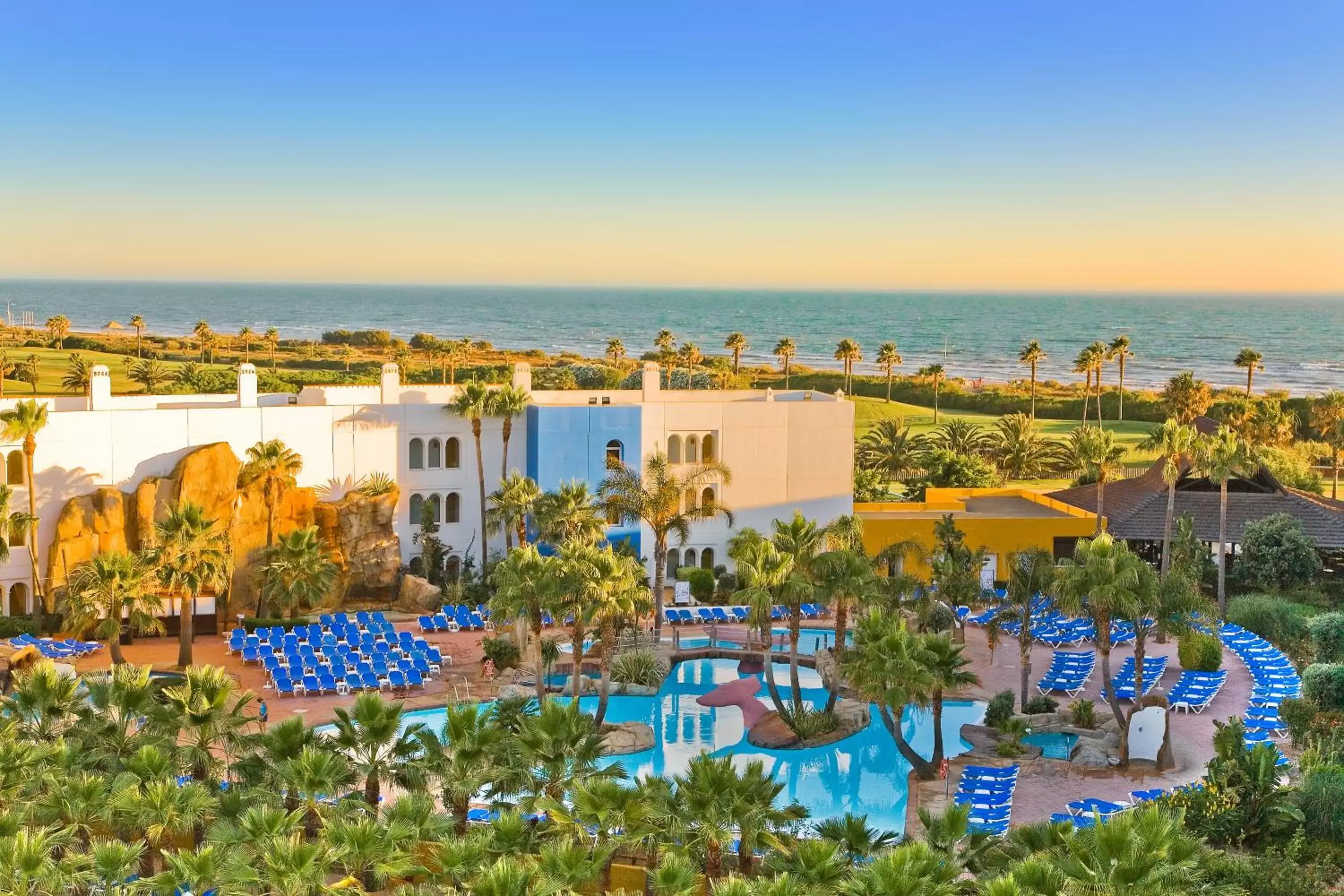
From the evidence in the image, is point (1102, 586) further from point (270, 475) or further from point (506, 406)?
point (270, 475)

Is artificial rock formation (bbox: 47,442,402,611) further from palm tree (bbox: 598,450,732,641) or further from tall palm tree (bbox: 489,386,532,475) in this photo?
palm tree (bbox: 598,450,732,641)

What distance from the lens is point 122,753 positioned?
17828mm

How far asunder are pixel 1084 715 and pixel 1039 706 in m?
1.06

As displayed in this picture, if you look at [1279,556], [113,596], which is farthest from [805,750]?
[1279,556]

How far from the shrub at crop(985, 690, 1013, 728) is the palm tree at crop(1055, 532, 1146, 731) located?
247 centimetres

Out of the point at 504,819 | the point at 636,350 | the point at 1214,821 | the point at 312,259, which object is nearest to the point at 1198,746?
the point at 1214,821

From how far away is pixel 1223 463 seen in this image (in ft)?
105

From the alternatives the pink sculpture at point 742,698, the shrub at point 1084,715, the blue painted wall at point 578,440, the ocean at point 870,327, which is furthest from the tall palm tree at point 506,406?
the ocean at point 870,327

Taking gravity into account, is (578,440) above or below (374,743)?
above

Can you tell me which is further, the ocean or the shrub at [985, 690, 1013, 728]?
the ocean

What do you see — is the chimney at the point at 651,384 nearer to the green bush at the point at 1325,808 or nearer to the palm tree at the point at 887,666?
the palm tree at the point at 887,666

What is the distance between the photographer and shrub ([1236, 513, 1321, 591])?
3425 cm

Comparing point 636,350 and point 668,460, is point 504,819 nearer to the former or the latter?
point 668,460

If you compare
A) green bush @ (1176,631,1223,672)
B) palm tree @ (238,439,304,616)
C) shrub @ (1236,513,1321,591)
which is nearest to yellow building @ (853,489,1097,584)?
shrub @ (1236,513,1321,591)
